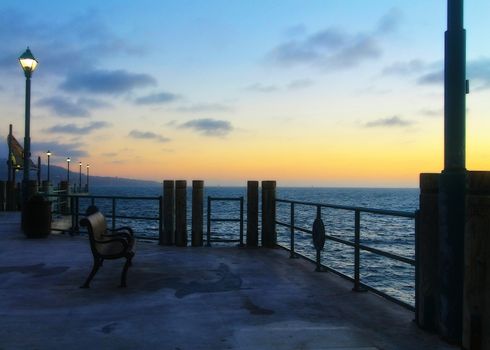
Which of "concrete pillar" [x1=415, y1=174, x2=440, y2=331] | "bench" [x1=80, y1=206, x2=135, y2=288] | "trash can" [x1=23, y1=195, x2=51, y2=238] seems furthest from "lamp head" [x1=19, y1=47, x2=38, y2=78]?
"concrete pillar" [x1=415, y1=174, x2=440, y2=331]

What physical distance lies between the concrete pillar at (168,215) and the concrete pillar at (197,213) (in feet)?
1.53

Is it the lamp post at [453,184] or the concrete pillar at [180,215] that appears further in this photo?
the concrete pillar at [180,215]

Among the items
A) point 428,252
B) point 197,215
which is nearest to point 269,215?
point 197,215

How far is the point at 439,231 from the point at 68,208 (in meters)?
30.5

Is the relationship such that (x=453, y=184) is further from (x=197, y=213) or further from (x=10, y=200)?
(x=10, y=200)

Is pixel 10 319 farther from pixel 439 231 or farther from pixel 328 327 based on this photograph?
pixel 439 231

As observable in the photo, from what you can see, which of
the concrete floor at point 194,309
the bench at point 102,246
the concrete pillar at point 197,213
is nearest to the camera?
the concrete floor at point 194,309

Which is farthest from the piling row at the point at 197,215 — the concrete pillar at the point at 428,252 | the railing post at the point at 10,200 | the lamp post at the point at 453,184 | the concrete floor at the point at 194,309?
the railing post at the point at 10,200

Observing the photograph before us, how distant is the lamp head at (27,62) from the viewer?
13.5 m

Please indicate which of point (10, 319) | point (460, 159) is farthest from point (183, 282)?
point (460, 159)

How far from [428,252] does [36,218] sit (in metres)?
10.2

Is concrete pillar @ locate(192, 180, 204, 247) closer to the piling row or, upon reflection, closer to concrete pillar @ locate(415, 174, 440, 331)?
the piling row

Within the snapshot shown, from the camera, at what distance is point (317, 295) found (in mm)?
6625

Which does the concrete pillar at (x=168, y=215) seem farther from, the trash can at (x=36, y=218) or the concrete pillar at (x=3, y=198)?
the concrete pillar at (x=3, y=198)
